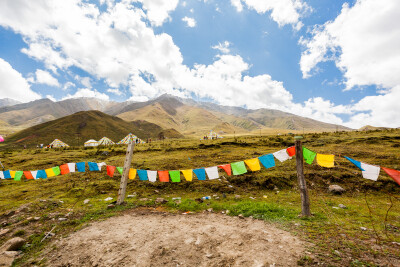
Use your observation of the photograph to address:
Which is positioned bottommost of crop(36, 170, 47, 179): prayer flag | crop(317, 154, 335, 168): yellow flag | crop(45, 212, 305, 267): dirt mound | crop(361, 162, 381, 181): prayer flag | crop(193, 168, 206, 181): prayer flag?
crop(45, 212, 305, 267): dirt mound

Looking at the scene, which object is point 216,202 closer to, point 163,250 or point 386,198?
point 163,250

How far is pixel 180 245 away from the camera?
17.6ft

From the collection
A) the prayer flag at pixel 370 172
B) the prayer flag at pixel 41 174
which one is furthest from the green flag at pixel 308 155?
the prayer flag at pixel 41 174

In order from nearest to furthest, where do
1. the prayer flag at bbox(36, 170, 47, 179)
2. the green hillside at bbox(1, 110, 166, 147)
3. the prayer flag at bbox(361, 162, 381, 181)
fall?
the prayer flag at bbox(361, 162, 381, 181), the prayer flag at bbox(36, 170, 47, 179), the green hillside at bbox(1, 110, 166, 147)

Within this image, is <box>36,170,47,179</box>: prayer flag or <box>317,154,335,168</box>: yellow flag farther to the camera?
<box>36,170,47,179</box>: prayer flag

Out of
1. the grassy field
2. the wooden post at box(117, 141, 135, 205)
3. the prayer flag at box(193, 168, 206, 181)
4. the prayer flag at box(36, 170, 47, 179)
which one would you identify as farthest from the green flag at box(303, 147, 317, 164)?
the prayer flag at box(36, 170, 47, 179)

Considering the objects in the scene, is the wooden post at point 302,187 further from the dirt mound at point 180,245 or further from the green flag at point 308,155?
the dirt mound at point 180,245

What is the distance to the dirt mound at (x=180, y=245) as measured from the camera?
15.1 feet

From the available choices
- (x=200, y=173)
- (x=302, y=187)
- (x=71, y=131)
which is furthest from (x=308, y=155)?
(x=71, y=131)

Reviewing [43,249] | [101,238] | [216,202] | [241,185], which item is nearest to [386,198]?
→ [241,185]

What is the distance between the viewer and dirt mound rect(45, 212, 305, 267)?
4590mm

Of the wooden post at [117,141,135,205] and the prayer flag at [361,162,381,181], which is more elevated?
the prayer flag at [361,162,381,181]

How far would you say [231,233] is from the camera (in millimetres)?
5855

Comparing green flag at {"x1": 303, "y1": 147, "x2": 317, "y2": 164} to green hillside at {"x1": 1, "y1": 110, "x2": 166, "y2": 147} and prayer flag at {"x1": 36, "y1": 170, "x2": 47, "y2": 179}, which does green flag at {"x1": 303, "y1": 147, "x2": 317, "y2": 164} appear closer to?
prayer flag at {"x1": 36, "y1": 170, "x2": 47, "y2": 179}
